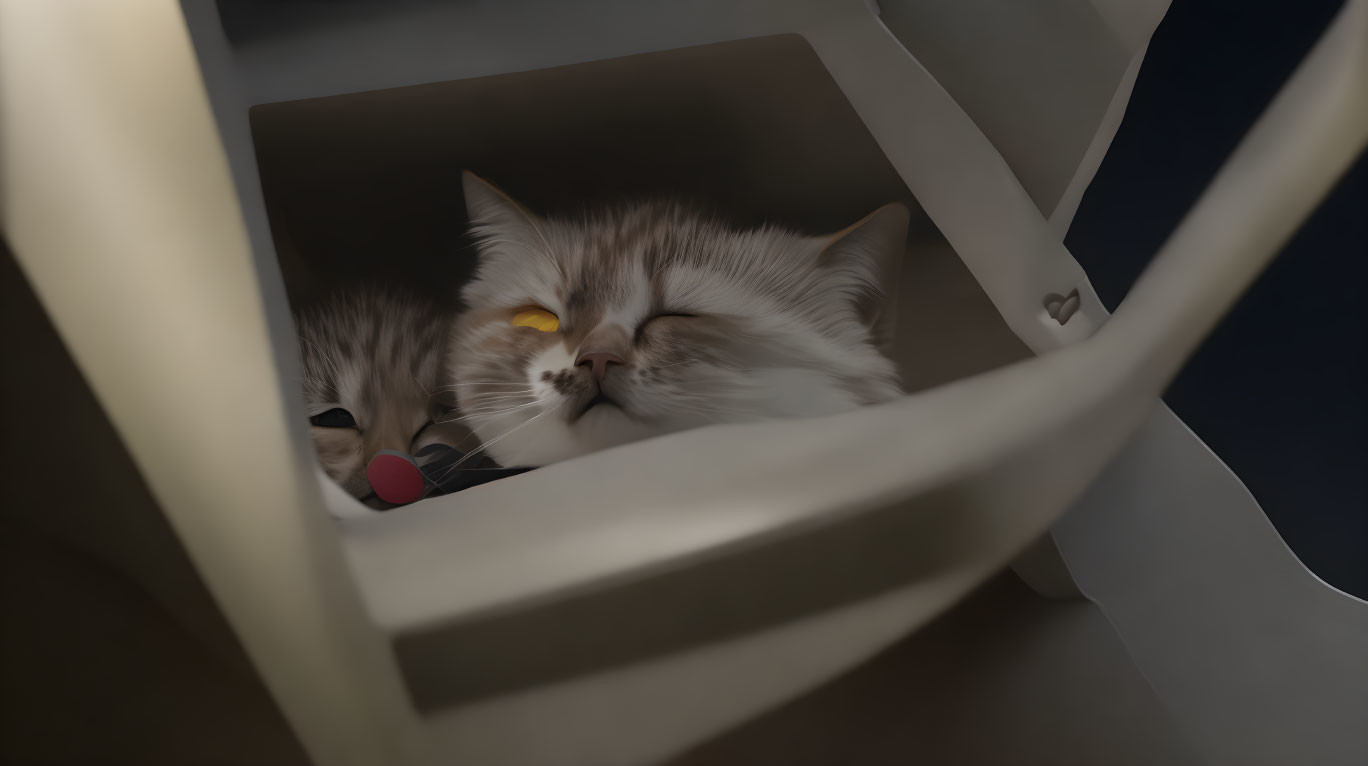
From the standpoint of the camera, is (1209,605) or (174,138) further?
(1209,605)

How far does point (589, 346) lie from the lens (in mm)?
458

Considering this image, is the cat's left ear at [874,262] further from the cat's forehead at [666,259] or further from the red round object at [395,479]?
the red round object at [395,479]

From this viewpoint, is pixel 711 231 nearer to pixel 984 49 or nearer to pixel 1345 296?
pixel 984 49

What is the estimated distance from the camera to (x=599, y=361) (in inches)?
17.4

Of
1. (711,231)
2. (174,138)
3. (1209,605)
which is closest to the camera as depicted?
(174,138)

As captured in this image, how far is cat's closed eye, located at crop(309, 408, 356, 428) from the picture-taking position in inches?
17.8

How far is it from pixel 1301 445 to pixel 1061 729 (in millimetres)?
242

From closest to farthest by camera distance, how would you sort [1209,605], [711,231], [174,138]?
[174,138], [1209,605], [711,231]

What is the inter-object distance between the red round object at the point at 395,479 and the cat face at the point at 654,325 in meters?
0.06

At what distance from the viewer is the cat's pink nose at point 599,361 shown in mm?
440

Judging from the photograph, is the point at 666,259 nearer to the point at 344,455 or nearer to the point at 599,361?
the point at 599,361

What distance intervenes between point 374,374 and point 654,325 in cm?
18

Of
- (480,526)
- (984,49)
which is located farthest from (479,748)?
(984,49)

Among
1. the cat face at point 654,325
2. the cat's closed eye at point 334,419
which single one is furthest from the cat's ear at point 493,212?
the cat's closed eye at point 334,419
